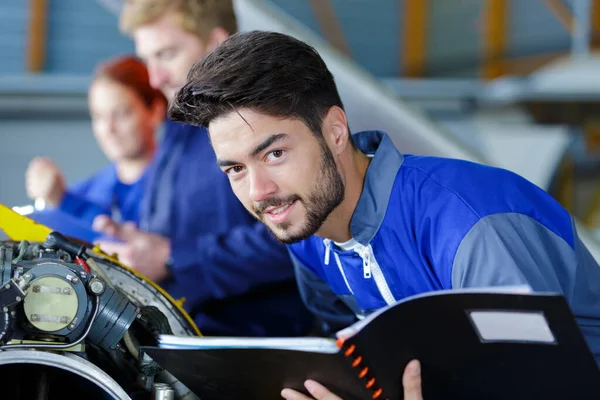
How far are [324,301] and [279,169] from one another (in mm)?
448

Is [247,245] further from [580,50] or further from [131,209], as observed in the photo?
[580,50]

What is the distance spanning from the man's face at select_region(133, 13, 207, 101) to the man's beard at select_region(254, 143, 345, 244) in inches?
39.1

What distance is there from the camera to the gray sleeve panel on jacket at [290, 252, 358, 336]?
1388 mm

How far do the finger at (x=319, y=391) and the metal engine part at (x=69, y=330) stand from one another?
0.19 metres

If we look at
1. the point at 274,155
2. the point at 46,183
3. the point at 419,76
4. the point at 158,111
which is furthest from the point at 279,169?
the point at 419,76

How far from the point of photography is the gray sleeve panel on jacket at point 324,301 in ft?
4.55

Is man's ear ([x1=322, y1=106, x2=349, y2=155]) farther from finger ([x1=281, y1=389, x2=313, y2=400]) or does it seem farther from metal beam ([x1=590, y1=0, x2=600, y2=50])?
metal beam ([x1=590, y1=0, x2=600, y2=50])

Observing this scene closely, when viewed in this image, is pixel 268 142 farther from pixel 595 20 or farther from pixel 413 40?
pixel 595 20

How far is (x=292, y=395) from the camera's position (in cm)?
95

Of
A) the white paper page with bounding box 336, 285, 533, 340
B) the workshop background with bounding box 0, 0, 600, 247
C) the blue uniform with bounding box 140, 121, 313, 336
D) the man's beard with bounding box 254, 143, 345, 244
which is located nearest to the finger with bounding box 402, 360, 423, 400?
the white paper page with bounding box 336, 285, 533, 340

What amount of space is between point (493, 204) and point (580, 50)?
465 cm

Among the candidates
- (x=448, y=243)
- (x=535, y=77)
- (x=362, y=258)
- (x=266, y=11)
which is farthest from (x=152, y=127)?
(x=535, y=77)

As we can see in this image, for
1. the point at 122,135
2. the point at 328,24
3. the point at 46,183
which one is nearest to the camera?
the point at 46,183

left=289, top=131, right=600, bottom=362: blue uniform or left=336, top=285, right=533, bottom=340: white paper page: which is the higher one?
left=289, top=131, right=600, bottom=362: blue uniform
